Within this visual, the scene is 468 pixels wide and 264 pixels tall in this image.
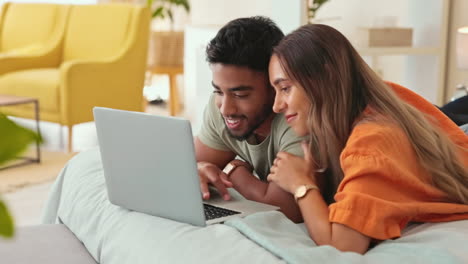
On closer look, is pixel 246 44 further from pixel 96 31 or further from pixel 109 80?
pixel 96 31

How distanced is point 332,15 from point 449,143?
3705 mm

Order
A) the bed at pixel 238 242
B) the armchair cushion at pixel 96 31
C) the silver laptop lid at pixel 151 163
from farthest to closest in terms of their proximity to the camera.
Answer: the armchair cushion at pixel 96 31, the silver laptop lid at pixel 151 163, the bed at pixel 238 242

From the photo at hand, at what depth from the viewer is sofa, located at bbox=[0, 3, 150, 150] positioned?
4.71 metres

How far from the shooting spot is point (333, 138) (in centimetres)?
142

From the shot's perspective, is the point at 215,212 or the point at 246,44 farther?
the point at 246,44

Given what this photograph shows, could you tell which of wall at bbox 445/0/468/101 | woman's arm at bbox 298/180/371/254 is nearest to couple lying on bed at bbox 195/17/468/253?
woman's arm at bbox 298/180/371/254

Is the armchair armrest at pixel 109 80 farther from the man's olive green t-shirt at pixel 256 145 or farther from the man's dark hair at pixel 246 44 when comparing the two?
the man's dark hair at pixel 246 44

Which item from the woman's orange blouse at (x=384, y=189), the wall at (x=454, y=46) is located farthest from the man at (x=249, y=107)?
the wall at (x=454, y=46)

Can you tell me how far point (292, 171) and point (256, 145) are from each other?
0.97 ft

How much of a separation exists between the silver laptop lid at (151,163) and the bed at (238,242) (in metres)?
0.03

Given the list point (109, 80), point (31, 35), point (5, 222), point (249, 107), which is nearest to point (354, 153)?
point (249, 107)

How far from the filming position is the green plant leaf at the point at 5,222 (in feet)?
0.84

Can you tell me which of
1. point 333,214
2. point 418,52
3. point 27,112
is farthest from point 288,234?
point 27,112

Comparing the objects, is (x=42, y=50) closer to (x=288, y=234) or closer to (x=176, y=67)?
(x=176, y=67)
